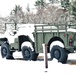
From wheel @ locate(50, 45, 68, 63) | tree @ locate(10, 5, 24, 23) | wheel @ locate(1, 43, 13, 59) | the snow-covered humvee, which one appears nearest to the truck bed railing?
the snow-covered humvee

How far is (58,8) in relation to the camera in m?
67.6

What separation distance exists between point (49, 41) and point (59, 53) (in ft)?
2.37

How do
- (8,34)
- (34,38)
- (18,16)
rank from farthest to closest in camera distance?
(18,16) < (8,34) < (34,38)

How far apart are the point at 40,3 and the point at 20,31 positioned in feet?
214

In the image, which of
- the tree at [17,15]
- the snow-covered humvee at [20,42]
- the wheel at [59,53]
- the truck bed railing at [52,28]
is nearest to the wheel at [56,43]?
the wheel at [59,53]

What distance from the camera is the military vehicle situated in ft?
51.1

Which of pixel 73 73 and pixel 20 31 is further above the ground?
pixel 20 31

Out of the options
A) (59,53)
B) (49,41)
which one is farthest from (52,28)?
(59,53)

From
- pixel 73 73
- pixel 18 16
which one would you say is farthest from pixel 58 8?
pixel 73 73

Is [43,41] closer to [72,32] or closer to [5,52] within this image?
[72,32]

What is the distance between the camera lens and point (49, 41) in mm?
16203

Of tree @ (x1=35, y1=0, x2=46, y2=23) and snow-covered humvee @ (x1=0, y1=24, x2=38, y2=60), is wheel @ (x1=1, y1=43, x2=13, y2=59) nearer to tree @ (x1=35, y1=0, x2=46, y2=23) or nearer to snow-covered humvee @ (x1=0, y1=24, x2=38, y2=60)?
snow-covered humvee @ (x1=0, y1=24, x2=38, y2=60)

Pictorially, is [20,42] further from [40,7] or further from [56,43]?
[40,7]

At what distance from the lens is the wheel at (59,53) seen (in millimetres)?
15703
